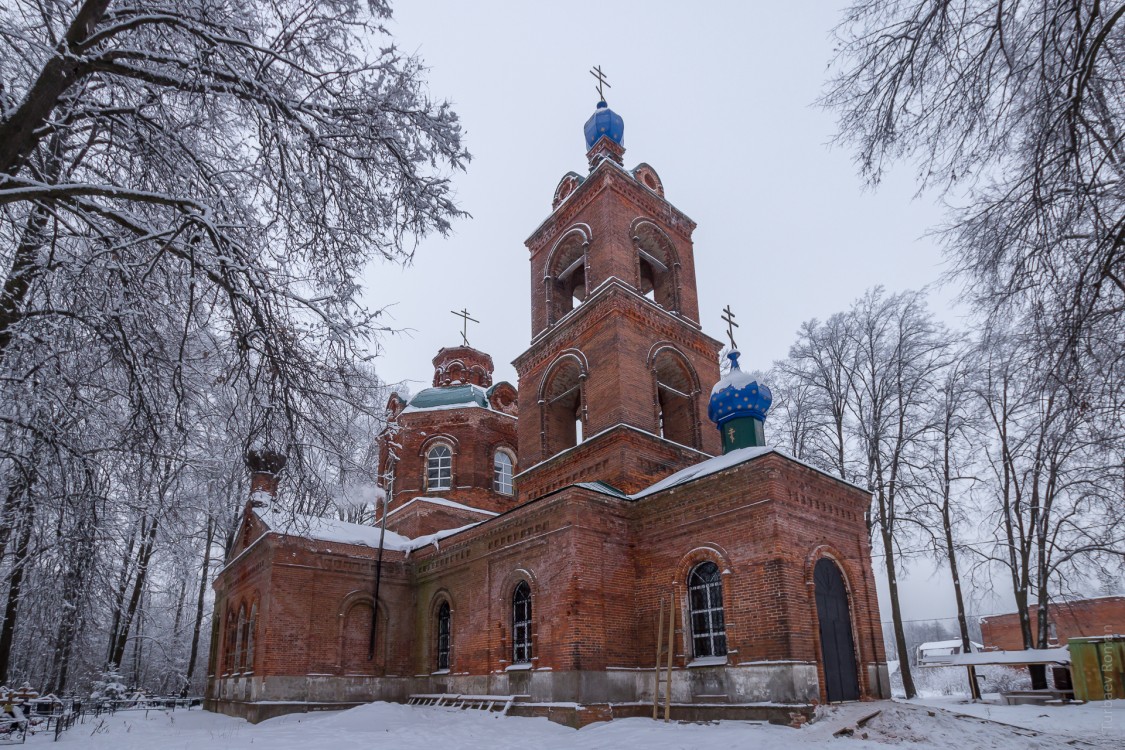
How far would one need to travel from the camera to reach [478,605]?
540 inches

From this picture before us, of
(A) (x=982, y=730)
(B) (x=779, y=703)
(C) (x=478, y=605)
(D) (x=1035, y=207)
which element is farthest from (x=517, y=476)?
(D) (x=1035, y=207)

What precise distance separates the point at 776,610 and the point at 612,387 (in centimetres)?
560

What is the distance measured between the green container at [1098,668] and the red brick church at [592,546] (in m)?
4.85

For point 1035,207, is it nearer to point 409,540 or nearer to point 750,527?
point 750,527

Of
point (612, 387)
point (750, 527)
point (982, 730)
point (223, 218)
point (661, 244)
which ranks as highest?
point (661, 244)

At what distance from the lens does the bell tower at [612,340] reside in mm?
13945

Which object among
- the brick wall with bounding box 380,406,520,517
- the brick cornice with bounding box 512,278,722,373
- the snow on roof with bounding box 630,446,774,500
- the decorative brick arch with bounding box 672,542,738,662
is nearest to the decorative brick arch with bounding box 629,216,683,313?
the brick cornice with bounding box 512,278,722,373

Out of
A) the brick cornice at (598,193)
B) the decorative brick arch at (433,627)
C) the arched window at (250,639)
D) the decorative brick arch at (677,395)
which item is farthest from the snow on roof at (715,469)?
the arched window at (250,639)

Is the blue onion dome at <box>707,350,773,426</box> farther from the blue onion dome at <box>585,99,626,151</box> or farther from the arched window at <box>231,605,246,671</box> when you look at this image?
the arched window at <box>231,605,246,671</box>

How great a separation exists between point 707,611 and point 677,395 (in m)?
5.68

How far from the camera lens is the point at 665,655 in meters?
11.2

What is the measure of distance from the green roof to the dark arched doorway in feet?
38.0

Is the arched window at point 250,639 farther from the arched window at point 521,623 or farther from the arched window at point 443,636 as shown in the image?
the arched window at point 521,623

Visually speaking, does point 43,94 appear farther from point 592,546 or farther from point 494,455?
point 494,455
